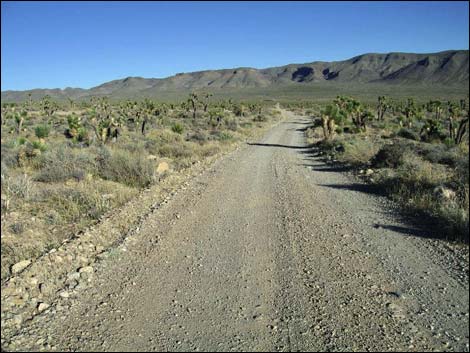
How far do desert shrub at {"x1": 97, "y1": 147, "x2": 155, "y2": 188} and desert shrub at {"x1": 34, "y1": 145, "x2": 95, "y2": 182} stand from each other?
51cm

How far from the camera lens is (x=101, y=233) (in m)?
7.55

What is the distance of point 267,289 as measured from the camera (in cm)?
550

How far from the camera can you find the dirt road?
4332mm

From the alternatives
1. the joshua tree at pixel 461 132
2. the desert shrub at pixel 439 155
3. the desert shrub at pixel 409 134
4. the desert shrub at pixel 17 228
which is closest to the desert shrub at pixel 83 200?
the desert shrub at pixel 17 228

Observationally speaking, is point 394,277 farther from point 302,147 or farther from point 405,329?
point 302,147

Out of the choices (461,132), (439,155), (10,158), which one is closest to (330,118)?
(461,132)

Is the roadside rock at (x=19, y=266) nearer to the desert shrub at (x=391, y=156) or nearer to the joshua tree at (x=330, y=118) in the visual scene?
the desert shrub at (x=391, y=156)

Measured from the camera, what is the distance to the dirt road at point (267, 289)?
4332 mm

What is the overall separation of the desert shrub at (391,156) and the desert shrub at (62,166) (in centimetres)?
1031

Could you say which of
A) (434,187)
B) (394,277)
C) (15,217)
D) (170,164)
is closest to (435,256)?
(394,277)

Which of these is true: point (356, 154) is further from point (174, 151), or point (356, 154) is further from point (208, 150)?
point (174, 151)

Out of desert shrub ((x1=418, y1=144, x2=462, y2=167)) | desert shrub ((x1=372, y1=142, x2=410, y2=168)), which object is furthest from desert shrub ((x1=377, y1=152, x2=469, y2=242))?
desert shrub ((x1=418, y1=144, x2=462, y2=167))

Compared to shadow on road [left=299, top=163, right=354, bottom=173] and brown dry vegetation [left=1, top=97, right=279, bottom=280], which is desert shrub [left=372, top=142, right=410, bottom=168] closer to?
shadow on road [left=299, top=163, right=354, bottom=173]

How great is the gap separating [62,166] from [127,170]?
6.45 ft
